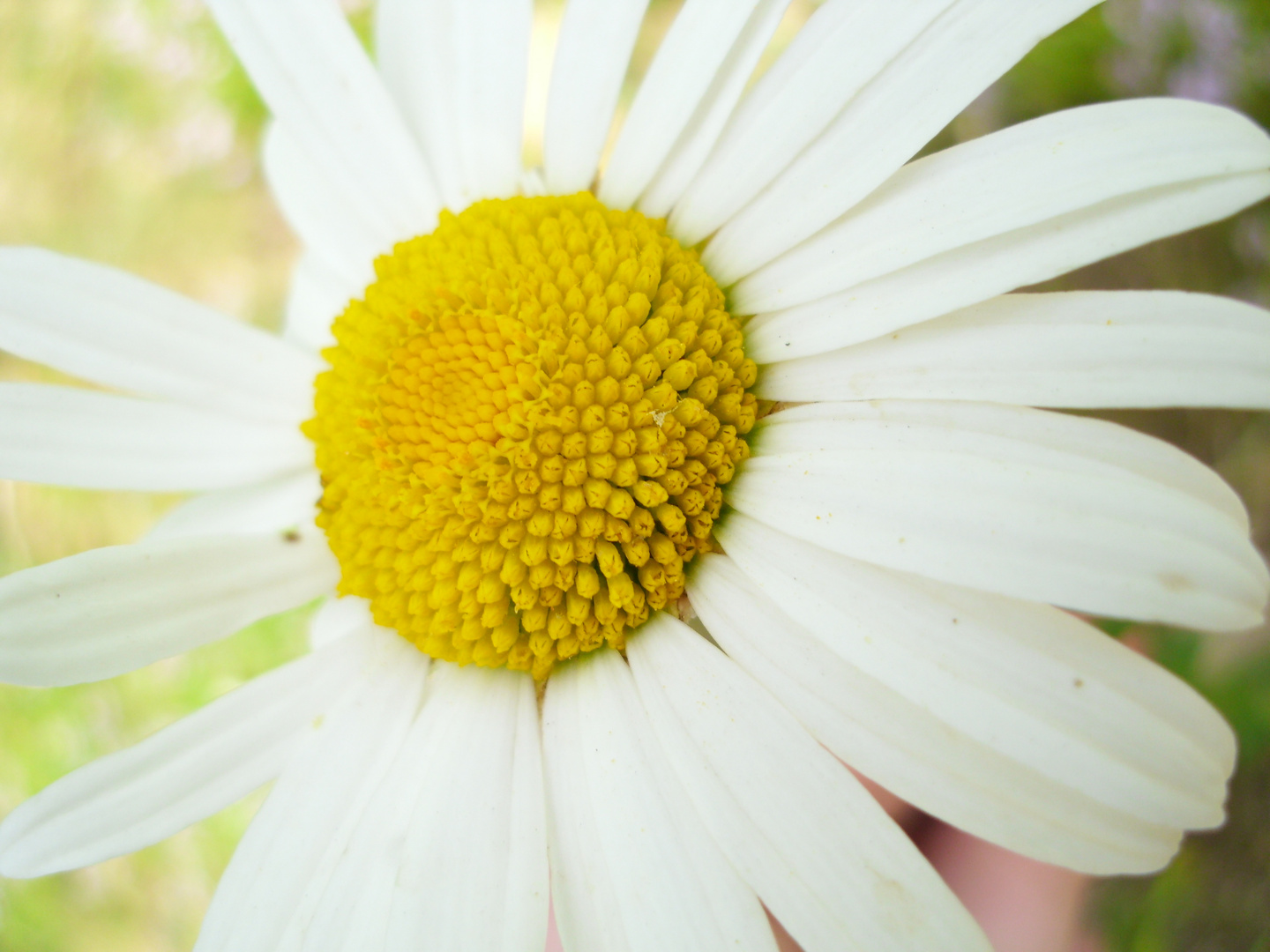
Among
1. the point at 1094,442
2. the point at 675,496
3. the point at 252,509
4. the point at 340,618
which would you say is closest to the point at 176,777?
the point at 340,618

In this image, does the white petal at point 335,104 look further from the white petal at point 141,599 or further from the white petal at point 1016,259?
the white petal at point 1016,259

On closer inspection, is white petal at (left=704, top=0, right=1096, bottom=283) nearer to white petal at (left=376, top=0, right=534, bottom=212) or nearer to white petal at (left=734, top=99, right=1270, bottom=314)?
white petal at (left=734, top=99, right=1270, bottom=314)

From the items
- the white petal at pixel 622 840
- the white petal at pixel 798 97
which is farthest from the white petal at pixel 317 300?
the white petal at pixel 622 840

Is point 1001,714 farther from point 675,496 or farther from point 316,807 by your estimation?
point 316,807

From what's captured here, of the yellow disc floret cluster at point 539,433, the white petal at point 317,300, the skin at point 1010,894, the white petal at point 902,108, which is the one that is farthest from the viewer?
the skin at point 1010,894

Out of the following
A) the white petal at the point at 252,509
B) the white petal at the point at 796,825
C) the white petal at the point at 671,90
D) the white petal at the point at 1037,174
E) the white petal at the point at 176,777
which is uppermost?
the white petal at the point at 671,90

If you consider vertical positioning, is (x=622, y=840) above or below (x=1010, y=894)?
above

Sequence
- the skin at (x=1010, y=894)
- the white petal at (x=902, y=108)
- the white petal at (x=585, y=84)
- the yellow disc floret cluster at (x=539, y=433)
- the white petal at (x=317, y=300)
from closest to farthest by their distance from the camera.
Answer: the white petal at (x=902, y=108) → the yellow disc floret cluster at (x=539, y=433) → the white petal at (x=585, y=84) → the white petal at (x=317, y=300) → the skin at (x=1010, y=894)
